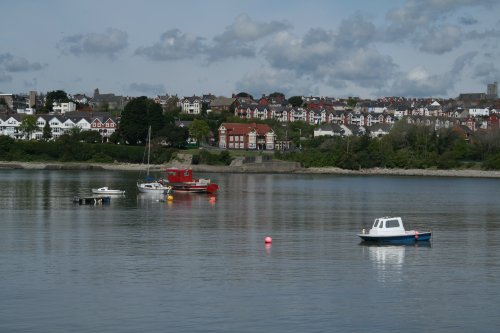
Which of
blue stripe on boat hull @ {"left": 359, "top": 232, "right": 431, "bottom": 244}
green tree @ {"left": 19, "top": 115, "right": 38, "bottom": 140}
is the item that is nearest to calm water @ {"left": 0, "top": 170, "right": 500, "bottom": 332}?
blue stripe on boat hull @ {"left": 359, "top": 232, "right": 431, "bottom": 244}

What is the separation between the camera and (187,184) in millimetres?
73500

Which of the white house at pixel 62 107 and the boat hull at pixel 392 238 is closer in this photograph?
the boat hull at pixel 392 238

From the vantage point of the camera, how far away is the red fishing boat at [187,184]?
71812 millimetres

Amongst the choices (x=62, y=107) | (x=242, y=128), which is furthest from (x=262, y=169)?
(x=62, y=107)

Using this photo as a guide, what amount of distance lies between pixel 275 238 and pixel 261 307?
15613mm

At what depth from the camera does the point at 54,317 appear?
22359mm

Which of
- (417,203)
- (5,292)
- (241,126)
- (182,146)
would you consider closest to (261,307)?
(5,292)

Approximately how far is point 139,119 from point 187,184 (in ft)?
166

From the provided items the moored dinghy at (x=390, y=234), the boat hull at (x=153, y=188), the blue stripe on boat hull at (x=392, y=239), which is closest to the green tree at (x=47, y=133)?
the boat hull at (x=153, y=188)

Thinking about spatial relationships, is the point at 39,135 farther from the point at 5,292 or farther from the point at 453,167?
the point at 5,292

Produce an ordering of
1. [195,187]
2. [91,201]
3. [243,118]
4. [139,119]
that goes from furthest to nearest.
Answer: [243,118], [139,119], [195,187], [91,201]

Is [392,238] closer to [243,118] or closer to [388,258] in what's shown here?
[388,258]

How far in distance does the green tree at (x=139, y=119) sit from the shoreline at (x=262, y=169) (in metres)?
5.91

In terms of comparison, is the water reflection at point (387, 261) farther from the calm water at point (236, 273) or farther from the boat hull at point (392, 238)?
the boat hull at point (392, 238)
